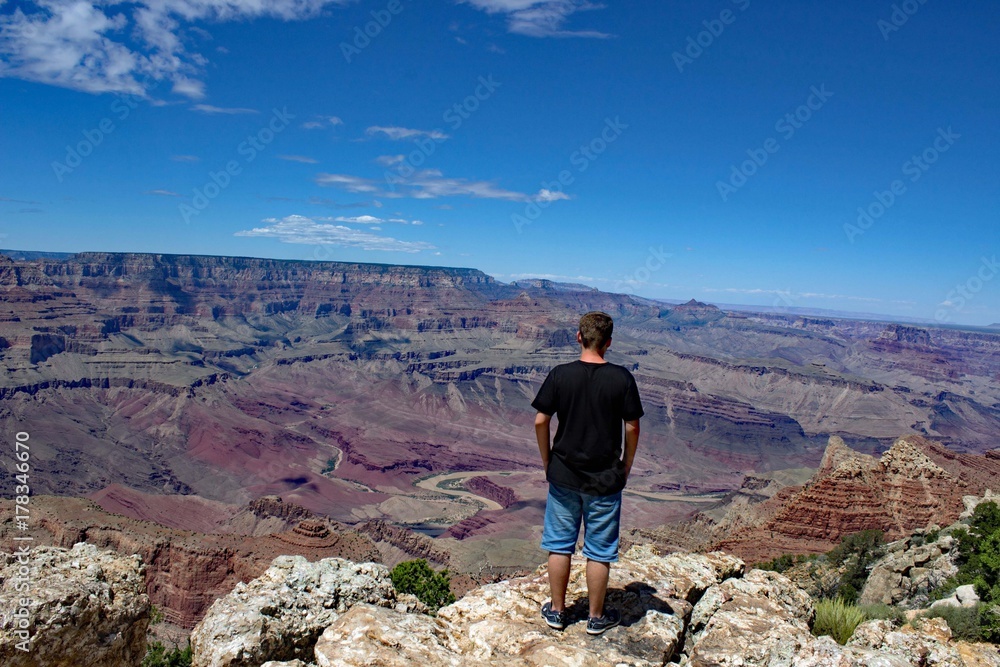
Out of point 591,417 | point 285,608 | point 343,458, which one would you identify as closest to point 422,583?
point 285,608

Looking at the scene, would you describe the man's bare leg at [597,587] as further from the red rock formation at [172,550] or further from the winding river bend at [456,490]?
the winding river bend at [456,490]

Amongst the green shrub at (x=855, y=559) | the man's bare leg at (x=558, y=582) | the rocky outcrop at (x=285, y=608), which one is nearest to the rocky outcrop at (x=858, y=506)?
the green shrub at (x=855, y=559)

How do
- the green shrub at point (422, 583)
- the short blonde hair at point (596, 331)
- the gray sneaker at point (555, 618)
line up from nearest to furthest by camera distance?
the gray sneaker at point (555, 618) → the short blonde hair at point (596, 331) → the green shrub at point (422, 583)

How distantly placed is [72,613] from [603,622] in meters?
5.46

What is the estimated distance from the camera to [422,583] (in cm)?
2489

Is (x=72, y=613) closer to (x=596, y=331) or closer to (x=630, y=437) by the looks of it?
(x=630, y=437)

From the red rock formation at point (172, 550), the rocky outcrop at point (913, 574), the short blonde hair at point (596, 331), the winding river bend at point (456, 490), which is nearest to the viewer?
the short blonde hair at point (596, 331)

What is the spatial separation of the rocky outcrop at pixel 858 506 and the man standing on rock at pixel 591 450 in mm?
34065

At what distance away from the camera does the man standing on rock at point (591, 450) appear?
6.40m

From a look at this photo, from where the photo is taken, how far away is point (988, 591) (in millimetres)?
13180

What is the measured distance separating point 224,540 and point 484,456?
324 feet

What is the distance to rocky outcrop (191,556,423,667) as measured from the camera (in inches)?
237

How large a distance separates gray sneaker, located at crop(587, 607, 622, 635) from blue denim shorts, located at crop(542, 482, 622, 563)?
0.56m

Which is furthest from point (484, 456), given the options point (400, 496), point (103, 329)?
point (103, 329)
